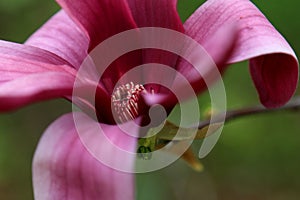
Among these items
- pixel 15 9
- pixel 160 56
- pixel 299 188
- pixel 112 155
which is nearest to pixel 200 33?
pixel 160 56

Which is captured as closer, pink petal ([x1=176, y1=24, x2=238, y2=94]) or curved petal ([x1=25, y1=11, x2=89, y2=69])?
pink petal ([x1=176, y1=24, x2=238, y2=94])

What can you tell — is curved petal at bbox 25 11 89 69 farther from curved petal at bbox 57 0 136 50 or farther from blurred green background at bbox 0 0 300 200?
blurred green background at bbox 0 0 300 200

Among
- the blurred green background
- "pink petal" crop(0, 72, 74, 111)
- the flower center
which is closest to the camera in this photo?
"pink petal" crop(0, 72, 74, 111)

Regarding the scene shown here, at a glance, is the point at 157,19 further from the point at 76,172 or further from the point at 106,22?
the point at 76,172

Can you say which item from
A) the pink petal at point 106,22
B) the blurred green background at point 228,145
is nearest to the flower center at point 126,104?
the pink petal at point 106,22

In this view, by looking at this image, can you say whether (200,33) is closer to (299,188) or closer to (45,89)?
(45,89)

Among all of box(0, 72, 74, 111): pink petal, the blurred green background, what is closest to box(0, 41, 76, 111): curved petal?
box(0, 72, 74, 111): pink petal

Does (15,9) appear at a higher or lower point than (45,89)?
lower
